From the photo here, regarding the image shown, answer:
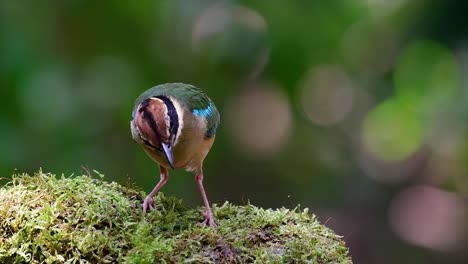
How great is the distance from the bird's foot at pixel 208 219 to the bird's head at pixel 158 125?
351 mm

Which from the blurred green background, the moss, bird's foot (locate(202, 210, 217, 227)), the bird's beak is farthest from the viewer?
the blurred green background

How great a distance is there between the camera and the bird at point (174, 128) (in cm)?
326

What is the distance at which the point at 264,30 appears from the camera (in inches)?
261

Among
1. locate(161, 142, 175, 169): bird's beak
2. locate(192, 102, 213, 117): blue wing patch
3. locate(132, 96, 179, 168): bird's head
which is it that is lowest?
locate(161, 142, 175, 169): bird's beak

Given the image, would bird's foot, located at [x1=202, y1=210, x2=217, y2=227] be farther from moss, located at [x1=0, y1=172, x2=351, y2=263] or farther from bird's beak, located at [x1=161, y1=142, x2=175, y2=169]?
bird's beak, located at [x1=161, y1=142, x2=175, y2=169]

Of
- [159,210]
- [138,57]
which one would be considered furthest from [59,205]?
[138,57]

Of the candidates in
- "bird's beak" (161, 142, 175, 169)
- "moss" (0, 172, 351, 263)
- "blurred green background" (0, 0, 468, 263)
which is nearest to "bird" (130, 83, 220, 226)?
"bird's beak" (161, 142, 175, 169)

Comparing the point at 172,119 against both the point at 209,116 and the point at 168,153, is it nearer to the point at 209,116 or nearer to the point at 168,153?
the point at 168,153

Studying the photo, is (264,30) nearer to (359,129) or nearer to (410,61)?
(410,61)

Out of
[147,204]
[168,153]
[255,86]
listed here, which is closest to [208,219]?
[147,204]

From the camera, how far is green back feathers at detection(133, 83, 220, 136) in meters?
3.76

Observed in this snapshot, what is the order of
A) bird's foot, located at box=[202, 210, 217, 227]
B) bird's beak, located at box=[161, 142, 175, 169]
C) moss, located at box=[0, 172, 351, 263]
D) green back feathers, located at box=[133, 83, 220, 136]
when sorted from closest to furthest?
moss, located at box=[0, 172, 351, 263] < bird's beak, located at box=[161, 142, 175, 169] < bird's foot, located at box=[202, 210, 217, 227] < green back feathers, located at box=[133, 83, 220, 136]

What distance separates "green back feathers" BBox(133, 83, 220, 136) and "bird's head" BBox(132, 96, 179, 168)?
36 centimetres

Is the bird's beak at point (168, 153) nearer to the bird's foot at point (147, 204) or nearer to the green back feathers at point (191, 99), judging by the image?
the bird's foot at point (147, 204)
